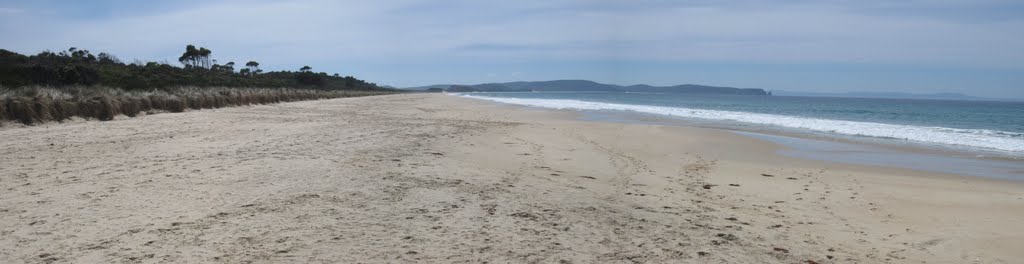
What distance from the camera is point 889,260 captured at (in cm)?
391

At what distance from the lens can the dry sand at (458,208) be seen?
3672 millimetres

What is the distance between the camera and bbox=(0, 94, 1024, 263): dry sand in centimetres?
367

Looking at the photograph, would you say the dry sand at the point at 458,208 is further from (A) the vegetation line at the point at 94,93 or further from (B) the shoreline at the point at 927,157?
(A) the vegetation line at the point at 94,93

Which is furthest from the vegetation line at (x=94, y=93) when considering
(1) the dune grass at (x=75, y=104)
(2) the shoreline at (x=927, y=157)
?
(2) the shoreline at (x=927, y=157)

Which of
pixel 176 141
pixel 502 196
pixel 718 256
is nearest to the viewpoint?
pixel 718 256

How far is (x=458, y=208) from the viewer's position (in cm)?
481

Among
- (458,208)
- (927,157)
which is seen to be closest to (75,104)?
(458,208)

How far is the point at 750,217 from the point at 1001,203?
134 inches

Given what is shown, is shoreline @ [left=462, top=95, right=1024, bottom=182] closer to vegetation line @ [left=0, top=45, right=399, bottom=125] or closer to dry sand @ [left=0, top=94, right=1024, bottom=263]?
dry sand @ [left=0, top=94, right=1024, bottom=263]

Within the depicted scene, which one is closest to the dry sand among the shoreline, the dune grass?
the shoreline

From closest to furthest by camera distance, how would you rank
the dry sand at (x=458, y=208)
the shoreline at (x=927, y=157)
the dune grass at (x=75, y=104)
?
the dry sand at (x=458, y=208), the shoreline at (x=927, y=157), the dune grass at (x=75, y=104)

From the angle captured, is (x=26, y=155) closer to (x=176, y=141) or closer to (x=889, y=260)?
(x=176, y=141)

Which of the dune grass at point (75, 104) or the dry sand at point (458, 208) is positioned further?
the dune grass at point (75, 104)

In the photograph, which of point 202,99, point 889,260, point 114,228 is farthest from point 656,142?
point 202,99
